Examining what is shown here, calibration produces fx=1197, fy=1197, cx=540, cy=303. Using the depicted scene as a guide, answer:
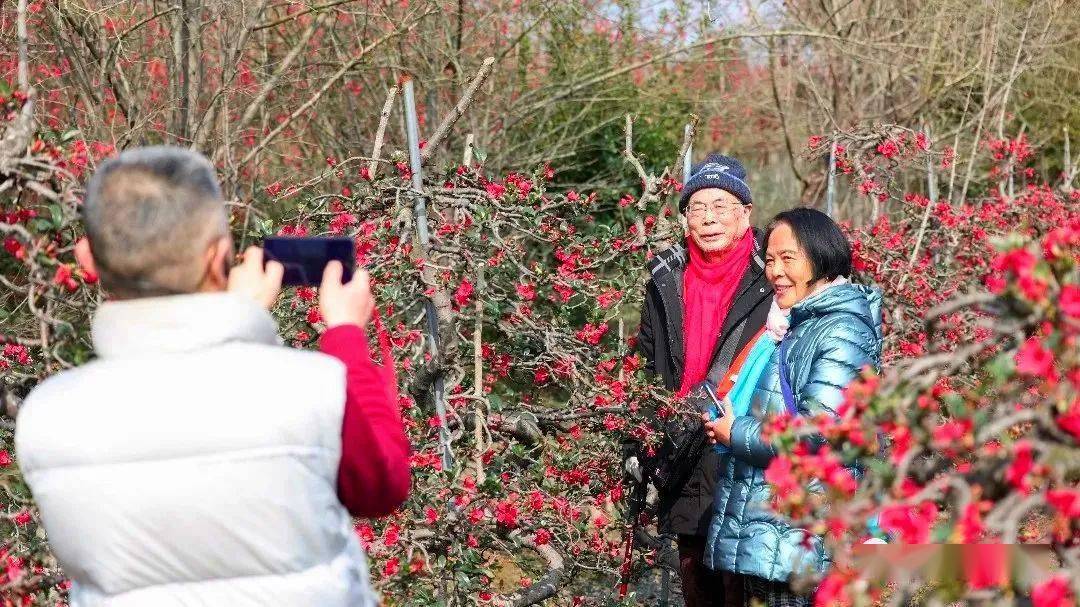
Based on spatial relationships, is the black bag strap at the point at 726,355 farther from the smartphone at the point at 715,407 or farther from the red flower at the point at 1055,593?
the red flower at the point at 1055,593

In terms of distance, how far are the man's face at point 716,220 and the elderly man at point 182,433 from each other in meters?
2.23

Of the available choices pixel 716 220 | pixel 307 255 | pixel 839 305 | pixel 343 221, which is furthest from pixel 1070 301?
pixel 343 221

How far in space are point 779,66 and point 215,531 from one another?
9.93m

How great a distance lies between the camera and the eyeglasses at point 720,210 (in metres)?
3.78

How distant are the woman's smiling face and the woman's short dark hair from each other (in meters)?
0.01

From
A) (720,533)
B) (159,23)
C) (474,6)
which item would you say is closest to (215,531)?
(720,533)

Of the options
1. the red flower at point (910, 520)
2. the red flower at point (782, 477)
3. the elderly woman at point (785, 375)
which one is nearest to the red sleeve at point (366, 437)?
the red flower at point (782, 477)

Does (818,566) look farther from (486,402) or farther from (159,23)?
(159,23)

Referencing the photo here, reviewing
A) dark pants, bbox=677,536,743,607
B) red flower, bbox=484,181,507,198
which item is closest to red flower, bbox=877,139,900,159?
red flower, bbox=484,181,507,198

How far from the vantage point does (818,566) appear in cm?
302

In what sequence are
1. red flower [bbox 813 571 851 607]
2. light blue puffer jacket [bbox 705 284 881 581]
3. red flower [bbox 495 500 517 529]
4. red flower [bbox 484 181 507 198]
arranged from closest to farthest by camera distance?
red flower [bbox 813 571 851 607]
light blue puffer jacket [bbox 705 284 881 581]
red flower [bbox 495 500 517 529]
red flower [bbox 484 181 507 198]

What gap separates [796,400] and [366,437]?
1.64m

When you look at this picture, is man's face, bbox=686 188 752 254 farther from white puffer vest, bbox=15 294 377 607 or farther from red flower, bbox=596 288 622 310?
white puffer vest, bbox=15 294 377 607

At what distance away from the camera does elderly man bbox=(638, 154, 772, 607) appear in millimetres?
3646
